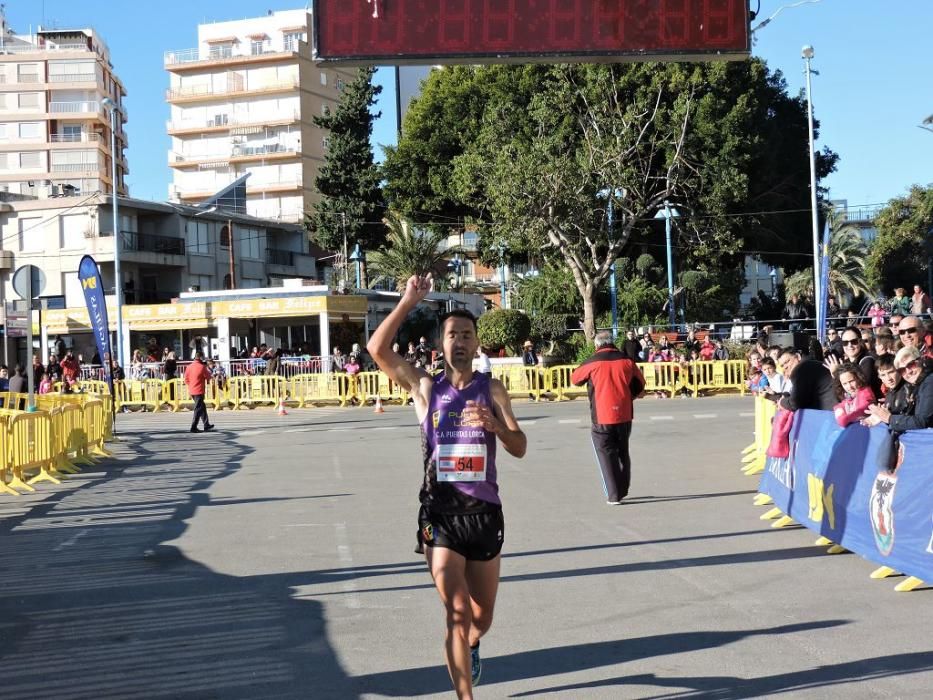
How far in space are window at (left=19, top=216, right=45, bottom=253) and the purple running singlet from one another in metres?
56.0

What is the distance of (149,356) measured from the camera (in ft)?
136

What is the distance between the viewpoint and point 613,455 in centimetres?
1216

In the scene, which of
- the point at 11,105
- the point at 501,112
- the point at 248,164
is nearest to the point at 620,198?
the point at 501,112

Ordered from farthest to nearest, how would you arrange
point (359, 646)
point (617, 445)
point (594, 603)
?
point (617, 445) < point (594, 603) < point (359, 646)

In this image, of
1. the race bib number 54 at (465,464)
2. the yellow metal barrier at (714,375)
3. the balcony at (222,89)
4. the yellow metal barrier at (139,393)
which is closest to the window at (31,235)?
the yellow metal barrier at (139,393)

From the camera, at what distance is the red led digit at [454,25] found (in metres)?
9.11

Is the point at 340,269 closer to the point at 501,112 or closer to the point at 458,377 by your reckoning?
the point at 501,112

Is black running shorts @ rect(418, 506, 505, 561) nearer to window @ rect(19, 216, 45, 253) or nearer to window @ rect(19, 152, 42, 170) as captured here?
window @ rect(19, 216, 45, 253)

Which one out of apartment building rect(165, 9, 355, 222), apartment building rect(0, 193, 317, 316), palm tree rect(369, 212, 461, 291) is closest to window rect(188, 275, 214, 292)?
apartment building rect(0, 193, 317, 316)

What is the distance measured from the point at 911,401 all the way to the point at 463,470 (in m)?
4.81

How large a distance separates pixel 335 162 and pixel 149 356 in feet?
76.4

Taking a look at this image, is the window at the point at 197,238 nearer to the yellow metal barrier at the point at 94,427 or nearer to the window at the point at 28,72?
the window at the point at 28,72

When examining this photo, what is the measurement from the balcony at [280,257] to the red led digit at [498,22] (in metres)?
58.1

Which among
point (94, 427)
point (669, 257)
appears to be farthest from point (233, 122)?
point (94, 427)
